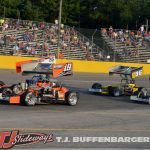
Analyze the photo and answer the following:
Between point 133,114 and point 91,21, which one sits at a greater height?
point 91,21

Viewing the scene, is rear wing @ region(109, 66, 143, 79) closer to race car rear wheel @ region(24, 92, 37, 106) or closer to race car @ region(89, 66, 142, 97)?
race car @ region(89, 66, 142, 97)

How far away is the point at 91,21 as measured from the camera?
60.6 metres

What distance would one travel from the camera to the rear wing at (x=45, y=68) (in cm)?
1990

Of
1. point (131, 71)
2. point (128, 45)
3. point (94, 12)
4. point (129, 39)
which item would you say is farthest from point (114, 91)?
point (94, 12)

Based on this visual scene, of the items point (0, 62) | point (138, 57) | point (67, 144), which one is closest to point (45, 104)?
point (67, 144)

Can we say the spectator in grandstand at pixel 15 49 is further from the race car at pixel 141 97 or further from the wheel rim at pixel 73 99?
the wheel rim at pixel 73 99

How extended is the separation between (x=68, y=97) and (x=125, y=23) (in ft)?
137

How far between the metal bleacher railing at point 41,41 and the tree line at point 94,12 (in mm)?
15705

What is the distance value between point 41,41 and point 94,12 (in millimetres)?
22536

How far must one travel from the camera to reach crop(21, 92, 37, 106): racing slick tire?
18625 mm

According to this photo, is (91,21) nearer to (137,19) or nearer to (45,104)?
(137,19)

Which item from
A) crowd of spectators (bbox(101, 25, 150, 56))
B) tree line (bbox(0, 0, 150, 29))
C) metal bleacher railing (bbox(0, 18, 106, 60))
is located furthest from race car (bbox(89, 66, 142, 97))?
tree line (bbox(0, 0, 150, 29))

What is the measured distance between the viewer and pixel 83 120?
15.9 m
